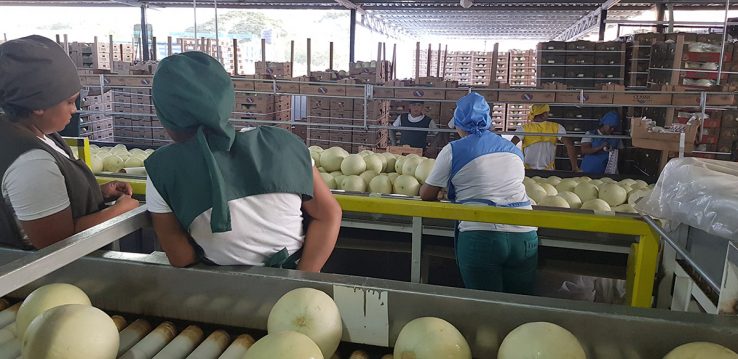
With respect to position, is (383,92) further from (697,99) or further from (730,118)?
(730,118)

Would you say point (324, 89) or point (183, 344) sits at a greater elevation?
point (324, 89)

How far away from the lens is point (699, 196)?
1359mm

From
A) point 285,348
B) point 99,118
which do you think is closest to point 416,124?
point 285,348

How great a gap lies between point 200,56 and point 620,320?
1.13 m

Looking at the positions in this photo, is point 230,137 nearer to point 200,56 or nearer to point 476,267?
point 200,56

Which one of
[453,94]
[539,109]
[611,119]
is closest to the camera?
[453,94]

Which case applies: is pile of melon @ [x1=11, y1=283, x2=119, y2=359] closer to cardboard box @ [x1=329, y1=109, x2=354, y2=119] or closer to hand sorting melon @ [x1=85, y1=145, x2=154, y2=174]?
hand sorting melon @ [x1=85, y1=145, x2=154, y2=174]

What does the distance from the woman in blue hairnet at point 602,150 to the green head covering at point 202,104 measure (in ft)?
17.4

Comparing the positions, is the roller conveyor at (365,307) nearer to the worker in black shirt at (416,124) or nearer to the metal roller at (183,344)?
the metal roller at (183,344)

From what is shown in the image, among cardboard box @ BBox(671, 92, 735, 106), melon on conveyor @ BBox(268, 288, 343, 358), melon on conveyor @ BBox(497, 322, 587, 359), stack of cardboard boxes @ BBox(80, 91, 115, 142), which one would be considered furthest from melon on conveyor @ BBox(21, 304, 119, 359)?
stack of cardboard boxes @ BBox(80, 91, 115, 142)

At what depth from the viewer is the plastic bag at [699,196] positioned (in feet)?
4.02

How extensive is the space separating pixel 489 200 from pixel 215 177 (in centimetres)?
161

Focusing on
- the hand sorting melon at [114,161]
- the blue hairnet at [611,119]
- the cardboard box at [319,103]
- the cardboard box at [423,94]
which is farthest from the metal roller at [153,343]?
the cardboard box at [319,103]

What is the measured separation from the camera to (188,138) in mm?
1307
